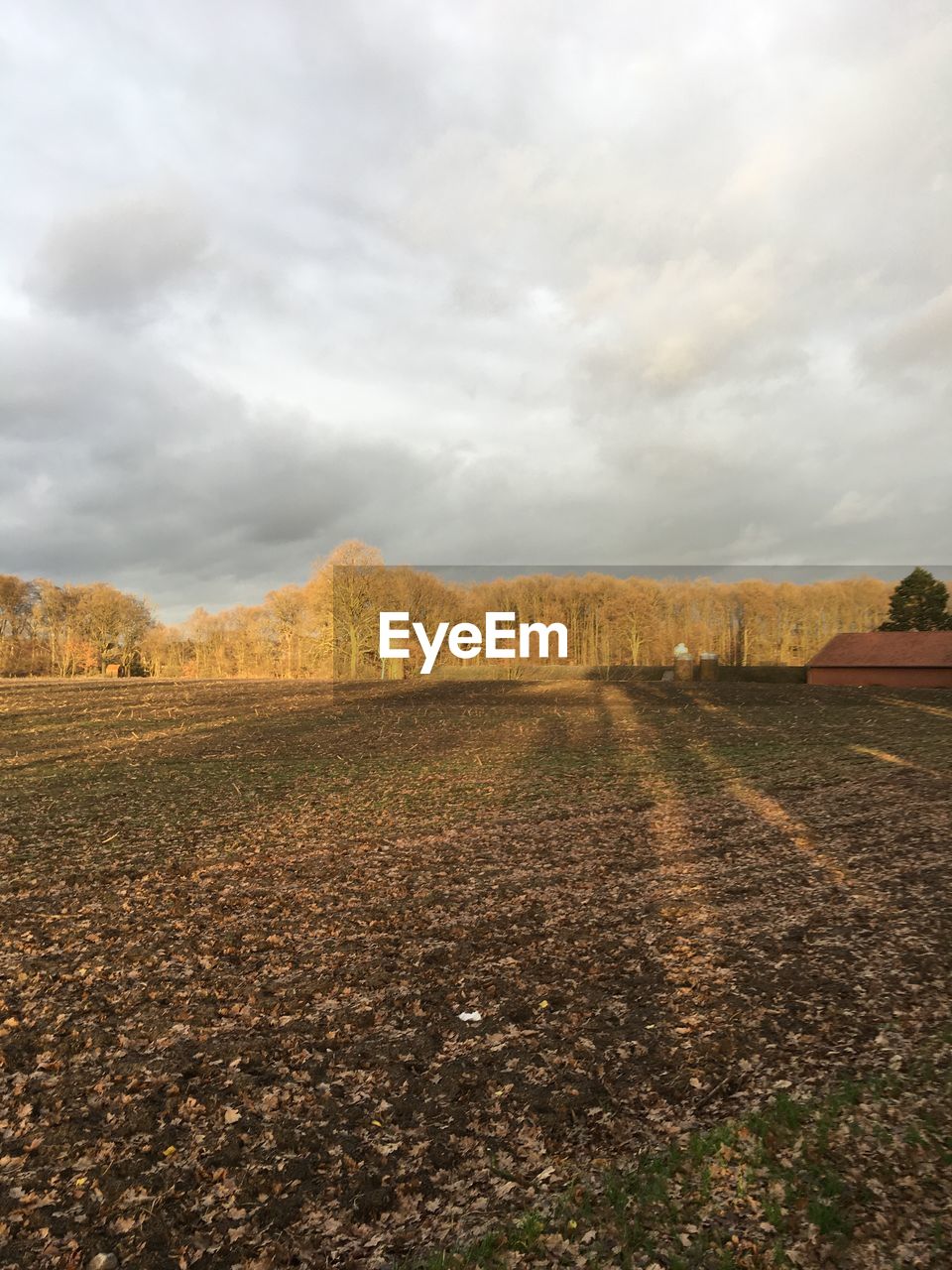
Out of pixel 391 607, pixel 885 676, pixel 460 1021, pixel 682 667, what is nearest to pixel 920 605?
pixel 885 676

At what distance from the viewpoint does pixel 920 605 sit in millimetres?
68188

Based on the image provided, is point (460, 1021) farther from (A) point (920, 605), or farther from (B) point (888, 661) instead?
(A) point (920, 605)

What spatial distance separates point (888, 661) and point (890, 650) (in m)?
1.27

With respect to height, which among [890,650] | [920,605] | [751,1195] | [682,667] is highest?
[920,605]

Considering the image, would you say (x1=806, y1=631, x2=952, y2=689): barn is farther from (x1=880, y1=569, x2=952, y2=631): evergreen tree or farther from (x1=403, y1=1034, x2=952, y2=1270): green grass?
(x1=403, y1=1034, x2=952, y2=1270): green grass

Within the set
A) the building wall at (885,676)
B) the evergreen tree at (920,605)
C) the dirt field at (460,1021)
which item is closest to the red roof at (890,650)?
the building wall at (885,676)

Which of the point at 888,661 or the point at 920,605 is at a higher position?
the point at 920,605

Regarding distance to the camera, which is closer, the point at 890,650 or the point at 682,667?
the point at 890,650

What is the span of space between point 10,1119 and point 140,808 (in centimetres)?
1168

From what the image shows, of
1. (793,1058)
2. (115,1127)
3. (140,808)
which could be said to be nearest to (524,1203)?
(793,1058)

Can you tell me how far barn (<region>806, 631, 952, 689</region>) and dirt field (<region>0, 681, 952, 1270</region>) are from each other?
46.1 metres

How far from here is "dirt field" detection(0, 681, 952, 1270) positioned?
4547mm

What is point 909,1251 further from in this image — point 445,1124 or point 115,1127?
point 115,1127

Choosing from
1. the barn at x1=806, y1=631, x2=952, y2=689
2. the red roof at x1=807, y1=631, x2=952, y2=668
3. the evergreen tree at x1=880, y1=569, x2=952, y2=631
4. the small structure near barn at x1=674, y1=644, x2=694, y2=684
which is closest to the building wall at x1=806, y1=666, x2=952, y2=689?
the barn at x1=806, y1=631, x2=952, y2=689
